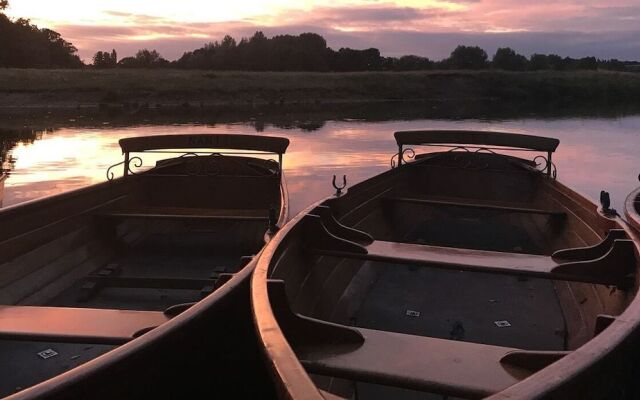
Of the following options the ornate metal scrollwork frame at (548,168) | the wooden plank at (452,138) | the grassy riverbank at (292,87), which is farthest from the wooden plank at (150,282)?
the grassy riverbank at (292,87)

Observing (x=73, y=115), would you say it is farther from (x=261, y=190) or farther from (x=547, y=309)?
(x=547, y=309)

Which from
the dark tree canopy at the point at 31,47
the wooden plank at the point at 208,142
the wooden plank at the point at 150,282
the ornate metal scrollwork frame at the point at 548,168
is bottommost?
the wooden plank at the point at 150,282

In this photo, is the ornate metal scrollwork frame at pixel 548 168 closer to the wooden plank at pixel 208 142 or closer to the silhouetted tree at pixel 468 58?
the wooden plank at pixel 208 142

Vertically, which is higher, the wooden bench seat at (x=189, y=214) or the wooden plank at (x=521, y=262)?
the wooden plank at (x=521, y=262)

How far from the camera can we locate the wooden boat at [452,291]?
278 centimetres

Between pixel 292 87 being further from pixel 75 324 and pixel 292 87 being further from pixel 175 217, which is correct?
pixel 75 324

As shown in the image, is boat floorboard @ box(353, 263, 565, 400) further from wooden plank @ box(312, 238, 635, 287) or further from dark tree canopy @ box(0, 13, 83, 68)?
dark tree canopy @ box(0, 13, 83, 68)

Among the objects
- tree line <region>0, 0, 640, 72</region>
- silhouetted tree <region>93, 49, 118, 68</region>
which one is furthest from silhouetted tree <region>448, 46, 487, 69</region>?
silhouetted tree <region>93, 49, 118, 68</region>

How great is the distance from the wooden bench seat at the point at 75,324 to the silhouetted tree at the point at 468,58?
336ft

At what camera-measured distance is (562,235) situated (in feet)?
24.8

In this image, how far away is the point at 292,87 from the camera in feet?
215

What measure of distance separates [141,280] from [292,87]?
200 feet

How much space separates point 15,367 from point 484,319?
14.4 ft

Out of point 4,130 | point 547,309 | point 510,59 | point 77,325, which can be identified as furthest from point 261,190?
point 510,59
